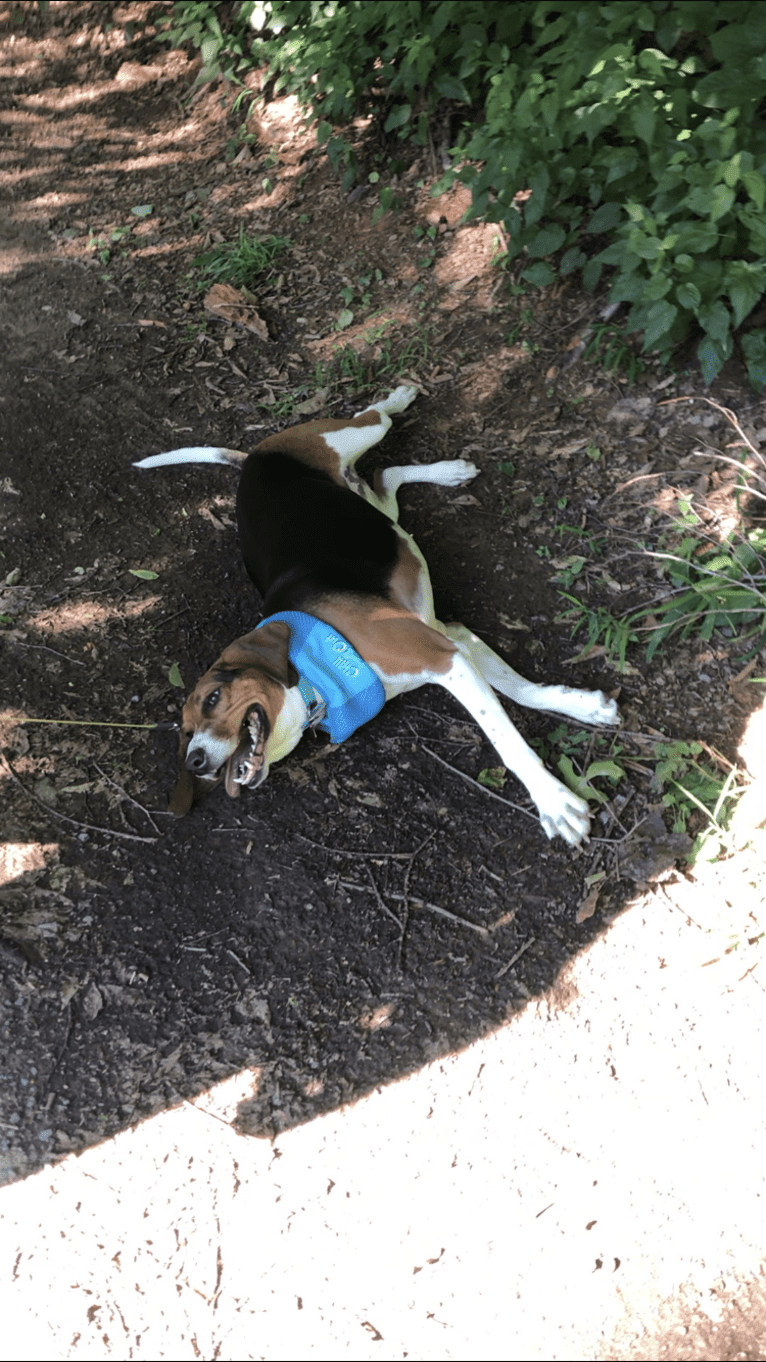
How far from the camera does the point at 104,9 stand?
741 centimetres

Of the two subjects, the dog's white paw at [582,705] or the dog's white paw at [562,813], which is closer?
the dog's white paw at [562,813]

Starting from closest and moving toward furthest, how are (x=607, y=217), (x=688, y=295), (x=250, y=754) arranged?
Result: 1. (x=250, y=754)
2. (x=688, y=295)
3. (x=607, y=217)

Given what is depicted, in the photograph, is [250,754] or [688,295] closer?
[250,754]

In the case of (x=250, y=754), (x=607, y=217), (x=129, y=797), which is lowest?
(x=129, y=797)

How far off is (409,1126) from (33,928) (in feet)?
5.34

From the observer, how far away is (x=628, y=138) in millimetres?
3736

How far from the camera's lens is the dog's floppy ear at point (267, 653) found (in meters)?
3.48

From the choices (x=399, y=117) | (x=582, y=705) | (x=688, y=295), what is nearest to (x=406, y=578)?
(x=582, y=705)

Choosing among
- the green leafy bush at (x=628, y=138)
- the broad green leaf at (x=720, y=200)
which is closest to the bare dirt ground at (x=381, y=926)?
the green leafy bush at (x=628, y=138)

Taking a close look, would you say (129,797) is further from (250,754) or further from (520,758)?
(520,758)

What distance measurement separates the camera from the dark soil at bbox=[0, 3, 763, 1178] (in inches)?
126

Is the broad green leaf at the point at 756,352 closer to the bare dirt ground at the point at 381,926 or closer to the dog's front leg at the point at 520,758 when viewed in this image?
the bare dirt ground at the point at 381,926

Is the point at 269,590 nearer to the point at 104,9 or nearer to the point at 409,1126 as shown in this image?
the point at 409,1126

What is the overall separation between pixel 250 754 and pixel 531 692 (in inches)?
45.2
